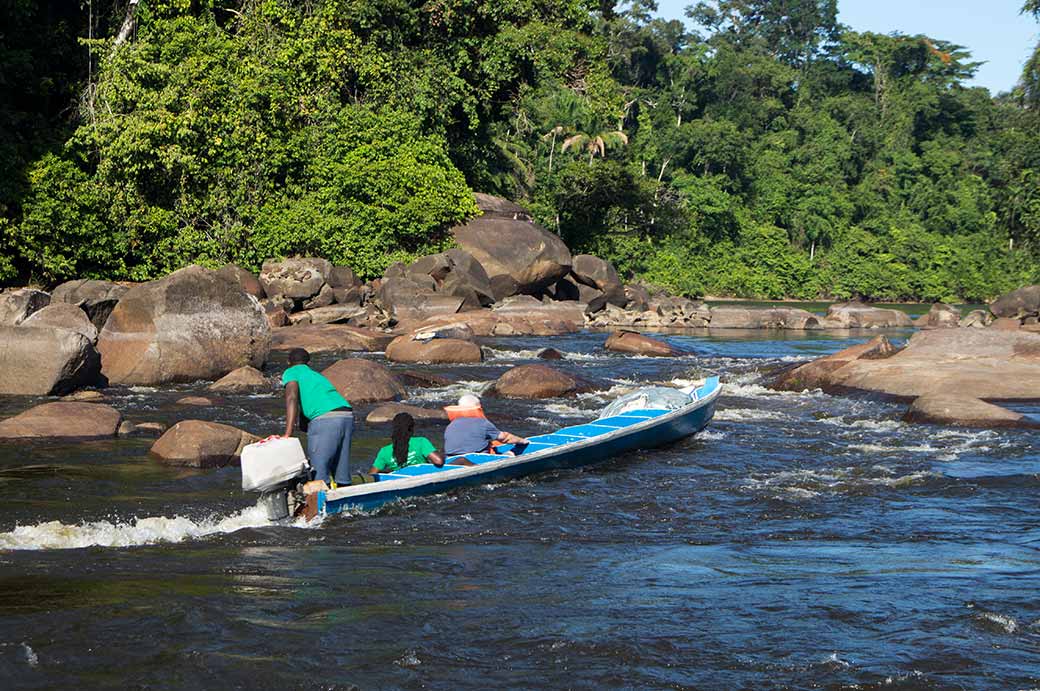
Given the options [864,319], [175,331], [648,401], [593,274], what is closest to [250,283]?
[175,331]

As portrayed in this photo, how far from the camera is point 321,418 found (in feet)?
30.8

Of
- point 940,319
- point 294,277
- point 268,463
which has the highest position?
point 294,277

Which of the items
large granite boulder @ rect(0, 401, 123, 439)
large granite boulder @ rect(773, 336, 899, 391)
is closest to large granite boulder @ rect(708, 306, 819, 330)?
large granite boulder @ rect(773, 336, 899, 391)

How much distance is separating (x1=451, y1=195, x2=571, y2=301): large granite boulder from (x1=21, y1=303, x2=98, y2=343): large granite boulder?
55.2 ft

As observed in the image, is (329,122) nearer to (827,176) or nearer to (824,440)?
(824,440)

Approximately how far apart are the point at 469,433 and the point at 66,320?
30.6ft

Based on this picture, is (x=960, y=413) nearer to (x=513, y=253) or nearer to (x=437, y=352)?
(x=437, y=352)

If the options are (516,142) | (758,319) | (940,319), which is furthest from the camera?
(516,142)

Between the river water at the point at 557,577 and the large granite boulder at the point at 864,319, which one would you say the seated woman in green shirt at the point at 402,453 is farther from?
the large granite boulder at the point at 864,319

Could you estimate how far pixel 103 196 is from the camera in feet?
94.0

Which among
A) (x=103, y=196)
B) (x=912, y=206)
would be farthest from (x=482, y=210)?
(x=912, y=206)

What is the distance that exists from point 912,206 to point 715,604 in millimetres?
61324

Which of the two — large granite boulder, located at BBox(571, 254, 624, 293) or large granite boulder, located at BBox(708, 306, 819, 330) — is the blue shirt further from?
large granite boulder, located at BBox(571, 254, 624, 293)

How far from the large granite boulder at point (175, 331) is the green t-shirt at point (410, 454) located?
794 cm
